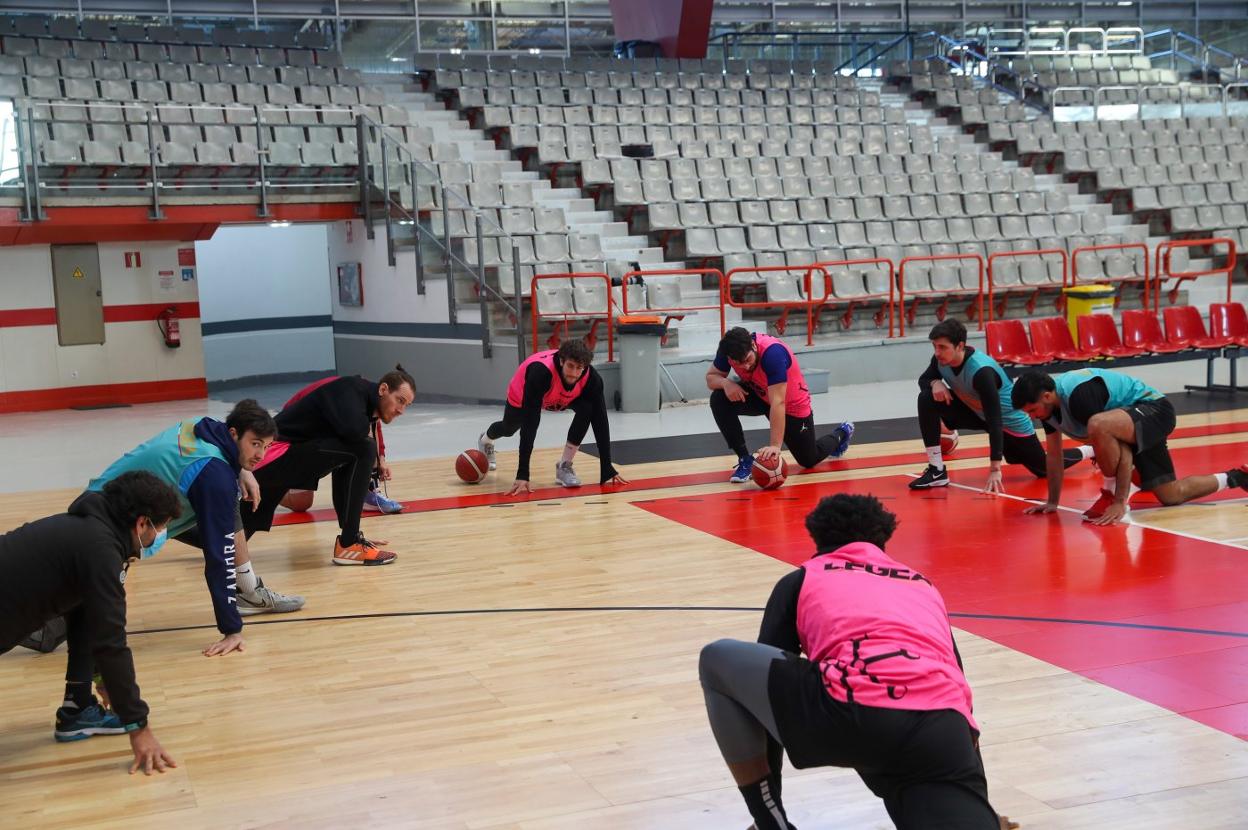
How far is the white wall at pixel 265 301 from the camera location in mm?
17391

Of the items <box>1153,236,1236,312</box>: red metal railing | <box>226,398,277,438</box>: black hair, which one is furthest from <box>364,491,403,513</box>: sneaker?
<box>1153,236,1236,312</box>: red metal railing

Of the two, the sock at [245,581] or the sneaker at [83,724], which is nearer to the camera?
the sneaker at [83,724]

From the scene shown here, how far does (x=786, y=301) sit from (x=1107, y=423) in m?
7.35

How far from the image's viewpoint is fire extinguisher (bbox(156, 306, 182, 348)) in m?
14.4

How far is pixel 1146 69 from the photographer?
22016 mm

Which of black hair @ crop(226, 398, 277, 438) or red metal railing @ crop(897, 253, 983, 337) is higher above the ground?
red metal railing @ crop(897, 253, 983, 337)

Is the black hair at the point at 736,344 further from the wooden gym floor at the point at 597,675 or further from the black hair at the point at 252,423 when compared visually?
the black hair at the point at 252,423

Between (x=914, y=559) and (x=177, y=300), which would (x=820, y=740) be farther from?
(x=177, y=300)

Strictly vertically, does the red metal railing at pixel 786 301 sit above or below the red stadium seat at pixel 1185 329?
above

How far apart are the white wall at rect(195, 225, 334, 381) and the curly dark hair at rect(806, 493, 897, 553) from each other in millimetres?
15054

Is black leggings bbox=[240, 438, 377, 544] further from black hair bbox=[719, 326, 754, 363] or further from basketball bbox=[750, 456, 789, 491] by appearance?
basketball bbox=[750, 456, 789, 491]

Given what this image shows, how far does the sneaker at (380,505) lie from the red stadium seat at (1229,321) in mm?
7647

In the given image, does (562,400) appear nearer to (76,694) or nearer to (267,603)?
(267,603)

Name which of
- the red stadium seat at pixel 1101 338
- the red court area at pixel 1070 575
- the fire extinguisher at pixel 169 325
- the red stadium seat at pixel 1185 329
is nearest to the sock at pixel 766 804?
the red court area at pixel 1070 575
